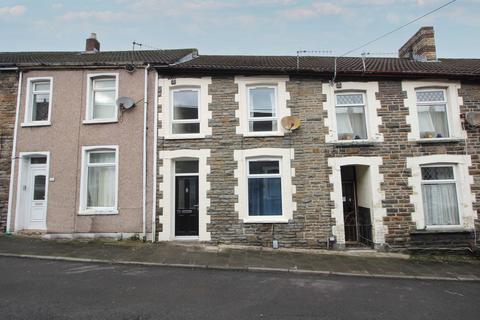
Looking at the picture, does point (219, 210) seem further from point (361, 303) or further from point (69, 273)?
point (361, 303)

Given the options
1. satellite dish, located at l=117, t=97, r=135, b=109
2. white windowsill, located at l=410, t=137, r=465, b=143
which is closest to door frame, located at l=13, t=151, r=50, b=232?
satellite dish, located at l=117, t=97, r=135, b=109

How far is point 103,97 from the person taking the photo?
1031 cm

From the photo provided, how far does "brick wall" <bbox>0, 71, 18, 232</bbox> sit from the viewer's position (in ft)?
32.0

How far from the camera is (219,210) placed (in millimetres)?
A: 9391

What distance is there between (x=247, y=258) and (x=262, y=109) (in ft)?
16.9

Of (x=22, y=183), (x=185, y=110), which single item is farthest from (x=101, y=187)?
(x=185, y=110)

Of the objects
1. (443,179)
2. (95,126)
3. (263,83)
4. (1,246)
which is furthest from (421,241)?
(1,246)

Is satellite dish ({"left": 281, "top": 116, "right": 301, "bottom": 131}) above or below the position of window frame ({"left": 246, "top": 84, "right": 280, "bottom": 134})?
below

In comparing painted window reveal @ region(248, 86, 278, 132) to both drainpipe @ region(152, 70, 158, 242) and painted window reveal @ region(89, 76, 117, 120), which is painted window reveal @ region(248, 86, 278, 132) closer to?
drainpipe @ region(152, 70, 158, 242)

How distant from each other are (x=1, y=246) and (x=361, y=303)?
9.61 m

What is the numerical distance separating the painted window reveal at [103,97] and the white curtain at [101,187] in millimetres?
1952

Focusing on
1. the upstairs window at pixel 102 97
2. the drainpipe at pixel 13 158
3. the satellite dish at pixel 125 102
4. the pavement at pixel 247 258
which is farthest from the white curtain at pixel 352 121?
the drainpipe at pixel 13 158

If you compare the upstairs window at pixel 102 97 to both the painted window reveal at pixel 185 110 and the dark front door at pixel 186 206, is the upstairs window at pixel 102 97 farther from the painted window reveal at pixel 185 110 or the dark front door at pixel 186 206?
the dark front door at pixel 186 206

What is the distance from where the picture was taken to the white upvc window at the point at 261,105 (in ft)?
32.3
